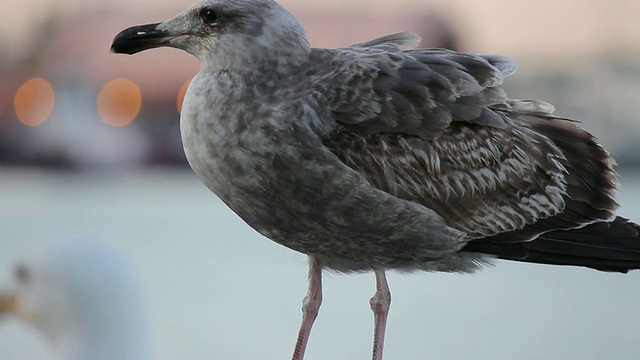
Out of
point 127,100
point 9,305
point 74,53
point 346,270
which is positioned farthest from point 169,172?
point 346,270

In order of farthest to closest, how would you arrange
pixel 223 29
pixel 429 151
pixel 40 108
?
pixel 40 108
pixel 429 151
pixel 223 29

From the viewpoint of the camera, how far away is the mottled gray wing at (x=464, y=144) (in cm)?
233

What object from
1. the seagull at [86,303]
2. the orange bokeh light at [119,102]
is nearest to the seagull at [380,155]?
the seagull at [86,303]

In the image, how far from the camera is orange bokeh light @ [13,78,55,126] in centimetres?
1019

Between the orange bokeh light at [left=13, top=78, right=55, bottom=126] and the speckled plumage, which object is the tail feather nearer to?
the speckled plumage

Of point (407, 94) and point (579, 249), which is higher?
point (407, 94)

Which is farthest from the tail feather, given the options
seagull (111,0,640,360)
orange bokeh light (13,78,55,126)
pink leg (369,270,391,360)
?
orange bokeh light (13,78,55,126)

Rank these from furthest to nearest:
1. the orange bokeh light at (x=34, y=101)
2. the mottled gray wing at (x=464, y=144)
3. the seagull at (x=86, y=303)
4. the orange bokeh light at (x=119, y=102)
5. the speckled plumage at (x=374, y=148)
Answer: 1. the orange bokeh light at (x=34, y=101)
2. the orange bokeh light at (x=119, y=102)
3. the seagull at (x=86, y=303)
4. the mottled gray wing at (x=464, y=144)
5. the speckled plumage at (x=374, y=148)

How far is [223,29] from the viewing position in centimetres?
223

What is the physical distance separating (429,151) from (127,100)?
327 inches

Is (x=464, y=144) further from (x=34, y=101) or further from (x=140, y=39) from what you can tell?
(x=34, y=101)

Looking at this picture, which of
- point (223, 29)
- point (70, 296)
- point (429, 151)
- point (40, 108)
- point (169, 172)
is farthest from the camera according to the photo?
point (40, 108)

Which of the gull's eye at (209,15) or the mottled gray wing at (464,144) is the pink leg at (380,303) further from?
the gull's eye at (209,15)

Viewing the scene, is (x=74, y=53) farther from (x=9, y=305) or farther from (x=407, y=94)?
(x=407, y=94)
